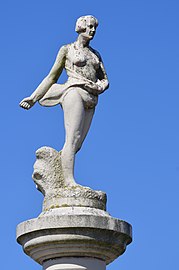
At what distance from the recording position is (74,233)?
33.5 ft

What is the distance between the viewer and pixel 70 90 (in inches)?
443

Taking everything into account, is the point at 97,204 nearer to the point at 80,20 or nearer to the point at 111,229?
the point at 111,229

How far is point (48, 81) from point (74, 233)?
260 cm

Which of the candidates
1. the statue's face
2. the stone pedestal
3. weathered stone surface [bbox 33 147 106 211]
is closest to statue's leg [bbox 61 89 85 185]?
weathered stone surface [bbox 33 147 106 211]

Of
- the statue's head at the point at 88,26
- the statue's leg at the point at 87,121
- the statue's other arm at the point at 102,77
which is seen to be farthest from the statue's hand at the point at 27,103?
the statue's head at the point at 88,26

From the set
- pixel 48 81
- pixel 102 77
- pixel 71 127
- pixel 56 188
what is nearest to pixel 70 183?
pixel 56 188

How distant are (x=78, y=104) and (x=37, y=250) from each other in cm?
227

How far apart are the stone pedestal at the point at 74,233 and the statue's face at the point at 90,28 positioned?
8.12ft

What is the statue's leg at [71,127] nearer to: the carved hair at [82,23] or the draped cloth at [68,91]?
the draped cloth at [68,91]

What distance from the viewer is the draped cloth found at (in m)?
11.2

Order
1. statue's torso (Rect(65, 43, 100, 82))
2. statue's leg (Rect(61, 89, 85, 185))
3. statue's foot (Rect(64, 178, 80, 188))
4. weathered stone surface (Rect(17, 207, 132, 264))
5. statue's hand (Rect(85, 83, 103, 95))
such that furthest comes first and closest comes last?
statue's torso (Rect(65, 43, 100, 82)), statue's hand (Rect(85, 83, 103, 95)), statue's leg (Rect(61, 89, 85, 185)), statue's foot (Rect(64, 178, 80, 188)), weathered stone surface (Rect(17, 207, 132, 264))

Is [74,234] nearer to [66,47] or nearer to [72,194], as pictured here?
[72,194]

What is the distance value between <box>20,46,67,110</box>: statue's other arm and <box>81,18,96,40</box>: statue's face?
41cm

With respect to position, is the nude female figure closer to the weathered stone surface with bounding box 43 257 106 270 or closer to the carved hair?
the carved hair
